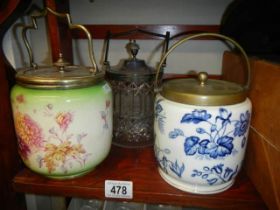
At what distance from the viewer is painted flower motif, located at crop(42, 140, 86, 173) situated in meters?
0.47

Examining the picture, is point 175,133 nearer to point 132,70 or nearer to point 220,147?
point 220,147

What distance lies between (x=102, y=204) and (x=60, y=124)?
0.37 meters

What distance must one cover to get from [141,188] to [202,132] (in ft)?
0.62

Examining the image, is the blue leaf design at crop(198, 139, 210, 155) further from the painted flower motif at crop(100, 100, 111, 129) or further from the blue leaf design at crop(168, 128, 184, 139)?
the painted flower motif at crop(100, 100, 111, 129)

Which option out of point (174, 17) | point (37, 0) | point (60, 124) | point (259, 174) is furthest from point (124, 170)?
point (37, 0)

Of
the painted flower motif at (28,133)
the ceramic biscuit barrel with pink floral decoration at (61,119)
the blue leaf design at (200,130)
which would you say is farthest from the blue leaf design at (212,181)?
the painted flower motif at (28,133)

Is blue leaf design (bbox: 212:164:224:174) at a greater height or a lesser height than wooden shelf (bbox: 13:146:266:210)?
greater

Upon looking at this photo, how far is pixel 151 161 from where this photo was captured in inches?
23.7

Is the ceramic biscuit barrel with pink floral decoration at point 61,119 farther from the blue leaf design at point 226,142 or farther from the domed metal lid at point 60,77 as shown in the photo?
the blue leaf design at point 226,142

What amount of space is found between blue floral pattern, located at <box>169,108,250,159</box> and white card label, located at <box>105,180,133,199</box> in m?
0.16

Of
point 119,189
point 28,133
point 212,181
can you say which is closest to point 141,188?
point 119,189

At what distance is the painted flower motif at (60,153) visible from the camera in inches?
18.6

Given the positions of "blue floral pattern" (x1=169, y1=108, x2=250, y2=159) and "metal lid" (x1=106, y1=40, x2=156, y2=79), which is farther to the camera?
"metal lid" (x1=106, y1=40, x2=156, y2=79)

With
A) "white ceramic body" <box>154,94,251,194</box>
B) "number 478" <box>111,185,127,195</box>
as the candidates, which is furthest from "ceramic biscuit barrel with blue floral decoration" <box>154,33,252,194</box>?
"number 478" <box>111,185,127,195</box>
